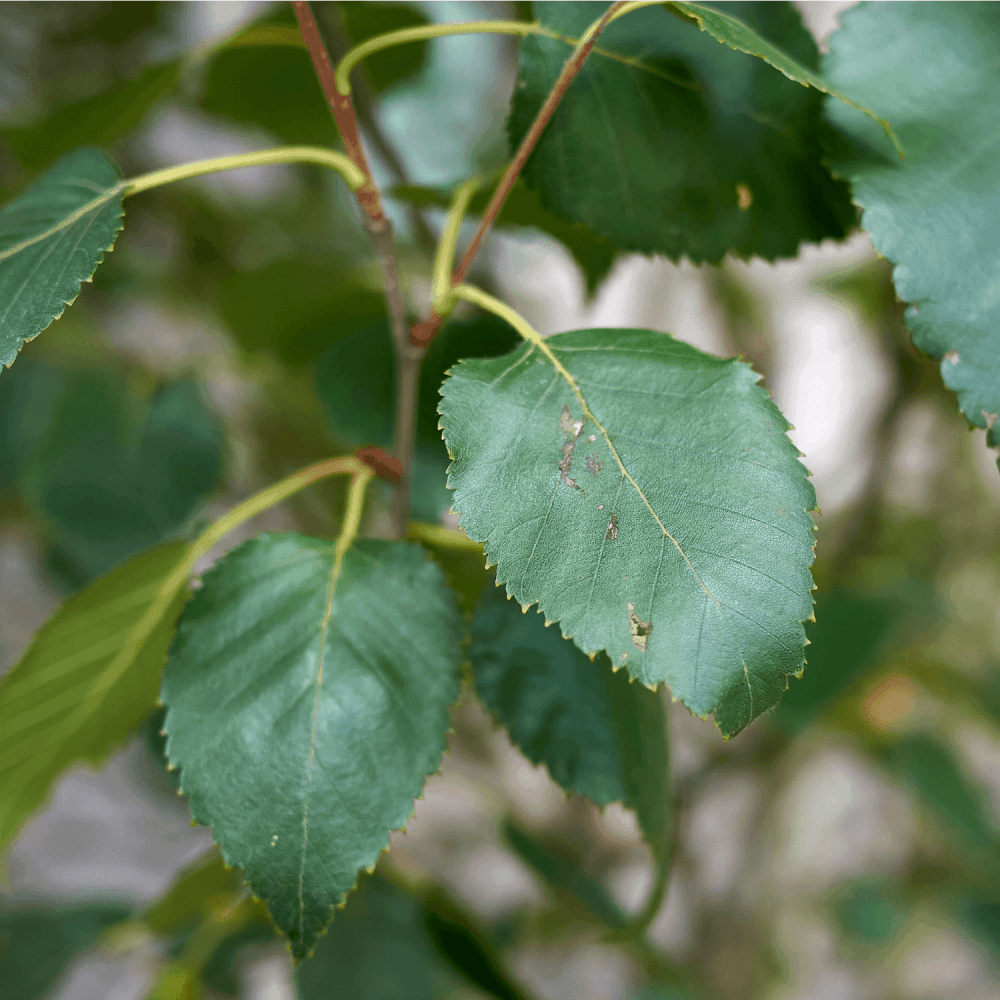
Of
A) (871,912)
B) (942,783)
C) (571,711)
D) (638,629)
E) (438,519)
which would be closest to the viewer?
(638,629)

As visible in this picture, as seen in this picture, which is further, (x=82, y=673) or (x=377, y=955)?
(x=377, y=955)

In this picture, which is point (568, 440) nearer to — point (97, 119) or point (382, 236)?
point (382, 236)

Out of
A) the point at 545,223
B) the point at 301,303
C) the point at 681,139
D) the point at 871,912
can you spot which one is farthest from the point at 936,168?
the point at 871,912

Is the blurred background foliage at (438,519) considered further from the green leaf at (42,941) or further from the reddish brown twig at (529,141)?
the reddish brown twig at (529,141)

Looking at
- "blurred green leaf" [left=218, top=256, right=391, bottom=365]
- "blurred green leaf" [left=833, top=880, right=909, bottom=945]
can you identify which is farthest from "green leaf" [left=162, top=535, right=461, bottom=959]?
"blurred green leaf" [left=833, top=880, right=909, bottom=945]

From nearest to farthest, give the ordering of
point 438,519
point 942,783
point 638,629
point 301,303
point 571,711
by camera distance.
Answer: point 638,629 → point 571,711 → point 438,519 → point 301,303 → point 942,783

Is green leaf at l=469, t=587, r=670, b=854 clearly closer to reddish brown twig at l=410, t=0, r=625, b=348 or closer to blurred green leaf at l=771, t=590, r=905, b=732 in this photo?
reddish brown twig at l=410, t=0, r=625, b=348
